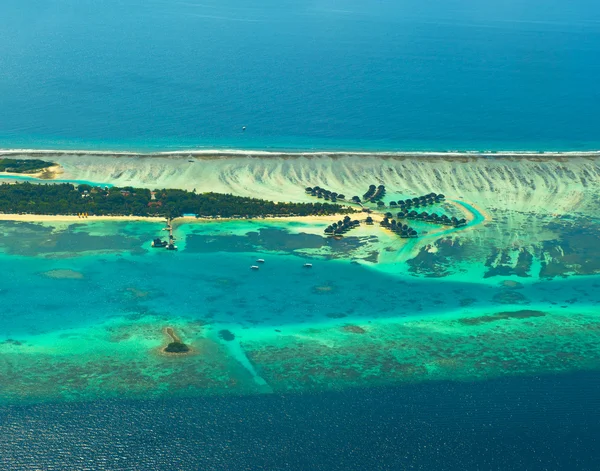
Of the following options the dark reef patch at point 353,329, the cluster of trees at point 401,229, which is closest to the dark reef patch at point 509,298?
the cluster of trees at point 401,229

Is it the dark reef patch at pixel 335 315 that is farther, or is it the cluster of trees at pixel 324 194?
the cluster of trees at pixel 324 194

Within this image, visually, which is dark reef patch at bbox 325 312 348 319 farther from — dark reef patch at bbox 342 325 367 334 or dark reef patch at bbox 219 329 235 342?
dark reef patch at bbox 219 329 235 342

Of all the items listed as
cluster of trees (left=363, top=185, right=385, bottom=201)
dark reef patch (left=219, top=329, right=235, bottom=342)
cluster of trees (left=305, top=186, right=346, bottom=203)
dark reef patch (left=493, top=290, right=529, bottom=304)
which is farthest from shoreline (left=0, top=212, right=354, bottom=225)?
dark reef patch (left=219, top=329, right=235, bottom=342)

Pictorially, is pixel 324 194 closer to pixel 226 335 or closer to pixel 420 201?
pixel 420 201

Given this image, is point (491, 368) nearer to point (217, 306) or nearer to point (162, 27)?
point (217, 306)

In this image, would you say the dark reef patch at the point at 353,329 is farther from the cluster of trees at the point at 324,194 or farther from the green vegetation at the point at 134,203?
the cluster of trees at the point at 324,194

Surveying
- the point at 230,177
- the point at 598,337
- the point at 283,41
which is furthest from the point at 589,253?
the point at 283,41
